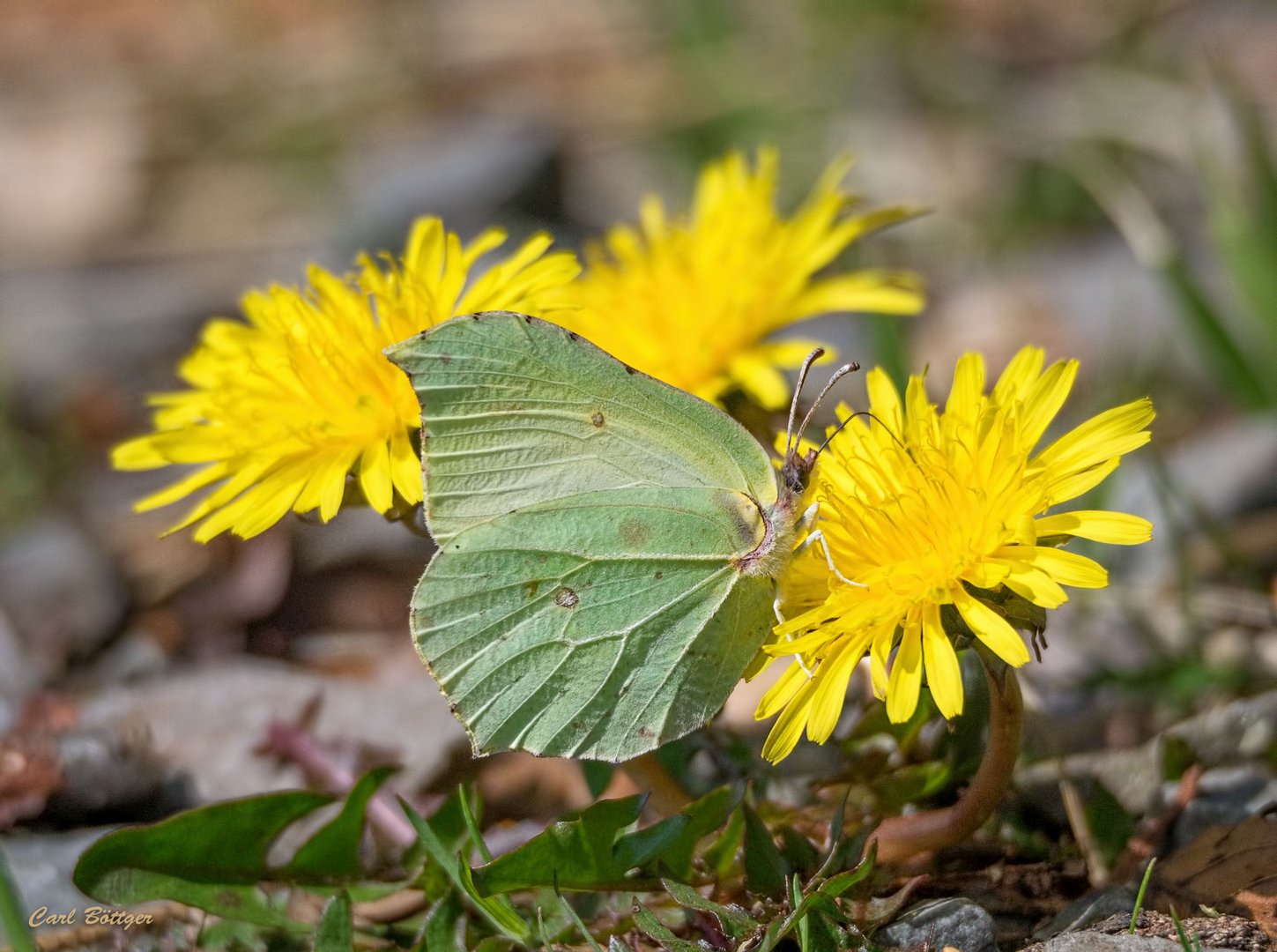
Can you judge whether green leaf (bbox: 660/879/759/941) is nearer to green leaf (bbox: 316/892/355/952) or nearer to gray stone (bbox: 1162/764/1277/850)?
green leaf (bbox: 316/892/355/952)

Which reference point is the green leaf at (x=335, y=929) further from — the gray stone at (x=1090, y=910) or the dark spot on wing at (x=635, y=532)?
the gray stone at (x=1090, y=910)

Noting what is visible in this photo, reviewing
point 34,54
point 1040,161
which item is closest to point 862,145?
point 1040,161

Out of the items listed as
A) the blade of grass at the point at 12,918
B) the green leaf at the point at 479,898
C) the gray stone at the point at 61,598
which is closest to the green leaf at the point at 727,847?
the green leaf at the point at 479,898

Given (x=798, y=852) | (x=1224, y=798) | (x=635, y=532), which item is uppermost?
(x=635, y=532)

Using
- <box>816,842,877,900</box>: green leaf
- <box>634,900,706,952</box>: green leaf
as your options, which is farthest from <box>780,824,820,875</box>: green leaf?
<box>634,900,706,952</box>: green leaf

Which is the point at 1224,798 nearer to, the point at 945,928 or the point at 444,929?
the point at 945,928

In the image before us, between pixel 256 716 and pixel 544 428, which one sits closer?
pixel 544 428

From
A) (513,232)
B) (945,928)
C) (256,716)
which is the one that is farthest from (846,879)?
(513,232)
